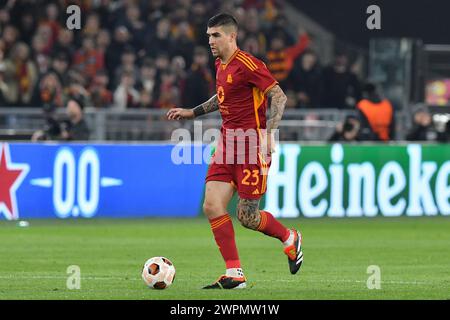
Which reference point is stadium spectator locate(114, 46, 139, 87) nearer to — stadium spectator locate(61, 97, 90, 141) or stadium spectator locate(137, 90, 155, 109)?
stadium spectator locate(137, 90, 155, 109)

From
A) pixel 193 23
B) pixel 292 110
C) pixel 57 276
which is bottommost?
pixel 57 276

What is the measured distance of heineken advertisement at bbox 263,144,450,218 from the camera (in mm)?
19719

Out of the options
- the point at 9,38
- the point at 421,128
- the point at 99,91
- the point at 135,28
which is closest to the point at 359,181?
the point at 421,128

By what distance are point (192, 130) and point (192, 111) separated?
895 centimetres

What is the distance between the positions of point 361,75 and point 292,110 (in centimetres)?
393

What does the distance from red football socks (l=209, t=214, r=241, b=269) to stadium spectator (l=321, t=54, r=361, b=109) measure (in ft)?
39.3

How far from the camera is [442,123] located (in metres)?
22.8

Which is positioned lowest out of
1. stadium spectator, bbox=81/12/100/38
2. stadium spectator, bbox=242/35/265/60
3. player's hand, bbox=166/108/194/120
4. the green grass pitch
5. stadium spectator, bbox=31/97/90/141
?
the green grass pitch

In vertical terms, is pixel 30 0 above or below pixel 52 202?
above

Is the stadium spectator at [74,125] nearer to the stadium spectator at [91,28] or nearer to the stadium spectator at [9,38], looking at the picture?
the stadium spectator at [9,38]

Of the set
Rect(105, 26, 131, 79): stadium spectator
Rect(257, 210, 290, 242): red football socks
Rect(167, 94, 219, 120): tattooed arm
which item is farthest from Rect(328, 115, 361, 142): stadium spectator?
Rect(257, 210, 290, 242): red football socks

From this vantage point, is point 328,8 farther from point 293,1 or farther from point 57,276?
point 57,276
